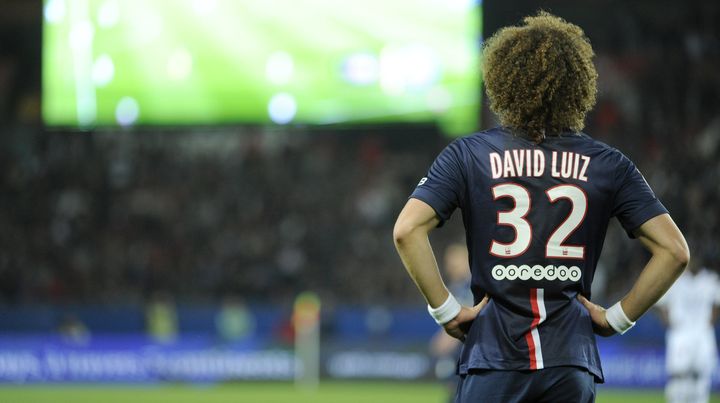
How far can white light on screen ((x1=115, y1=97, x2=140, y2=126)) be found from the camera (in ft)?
68.0

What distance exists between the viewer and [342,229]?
22781mm

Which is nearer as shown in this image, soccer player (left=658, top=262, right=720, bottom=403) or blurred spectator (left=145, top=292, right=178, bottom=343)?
soccer player (left=658, top=262, right=720, bottom=403)

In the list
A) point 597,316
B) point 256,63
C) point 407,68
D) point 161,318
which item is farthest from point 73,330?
point 597,316

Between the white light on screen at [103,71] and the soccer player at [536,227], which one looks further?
the white light on screen at [103,71]

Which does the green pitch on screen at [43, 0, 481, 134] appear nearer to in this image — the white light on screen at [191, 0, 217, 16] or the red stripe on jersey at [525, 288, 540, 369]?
the white light on screen at [191, 0, 217, 16]

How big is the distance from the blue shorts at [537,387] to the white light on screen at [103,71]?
725 inches

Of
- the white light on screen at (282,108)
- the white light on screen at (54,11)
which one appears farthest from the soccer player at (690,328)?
the white light on screen at (54,11)

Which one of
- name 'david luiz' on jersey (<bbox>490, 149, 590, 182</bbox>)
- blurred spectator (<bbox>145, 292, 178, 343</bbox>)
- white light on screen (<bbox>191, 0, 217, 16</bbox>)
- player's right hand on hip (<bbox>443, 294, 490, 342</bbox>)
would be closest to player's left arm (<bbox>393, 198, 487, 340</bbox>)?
player's right hand on hip (<bbox>443, 294, 490, 342</bbox>)

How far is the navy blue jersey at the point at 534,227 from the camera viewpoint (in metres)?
3.34

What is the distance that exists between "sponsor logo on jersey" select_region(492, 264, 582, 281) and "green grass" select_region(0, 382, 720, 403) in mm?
10991

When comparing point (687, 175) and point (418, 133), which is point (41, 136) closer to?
point (418, 133)

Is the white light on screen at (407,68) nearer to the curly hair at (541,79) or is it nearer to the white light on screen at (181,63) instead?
the white light on screen at (181,63)

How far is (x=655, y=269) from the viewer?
3.41 m

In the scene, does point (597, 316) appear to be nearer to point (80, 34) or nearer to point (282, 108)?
point (282, 108)
